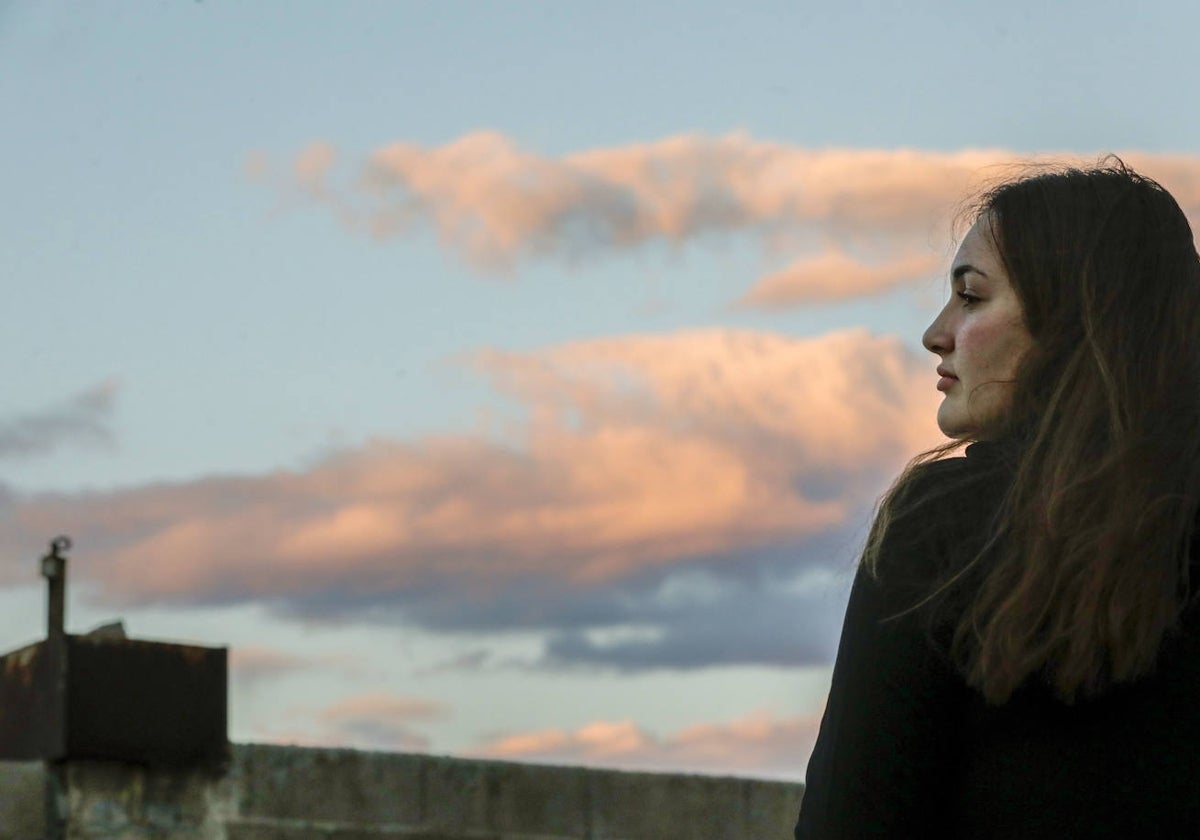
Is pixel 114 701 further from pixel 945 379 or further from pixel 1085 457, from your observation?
pixel 1085 457

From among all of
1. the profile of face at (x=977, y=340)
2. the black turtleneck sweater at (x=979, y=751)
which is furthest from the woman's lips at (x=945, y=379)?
the black turtleneck sweater at (x=979, y=751)

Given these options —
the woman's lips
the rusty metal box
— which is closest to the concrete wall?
the rusty metal box

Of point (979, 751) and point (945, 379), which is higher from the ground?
point (945, 379)

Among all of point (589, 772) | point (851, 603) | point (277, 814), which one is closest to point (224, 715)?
point (277, 814)

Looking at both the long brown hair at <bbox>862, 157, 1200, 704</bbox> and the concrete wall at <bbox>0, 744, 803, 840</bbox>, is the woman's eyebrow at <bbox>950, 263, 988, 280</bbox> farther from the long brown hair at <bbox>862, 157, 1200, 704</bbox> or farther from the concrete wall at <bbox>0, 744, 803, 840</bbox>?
the concrete wall at <bbox>0, 744, 803, 840</bbox>

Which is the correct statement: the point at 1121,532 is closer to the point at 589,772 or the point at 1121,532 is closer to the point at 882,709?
the point at 882,709

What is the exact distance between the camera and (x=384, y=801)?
19.6 feet

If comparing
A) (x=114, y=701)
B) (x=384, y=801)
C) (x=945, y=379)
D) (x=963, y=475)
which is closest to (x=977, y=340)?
(x=945, y=379)

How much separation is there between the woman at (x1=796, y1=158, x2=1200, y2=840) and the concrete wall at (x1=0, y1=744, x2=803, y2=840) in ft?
13.8

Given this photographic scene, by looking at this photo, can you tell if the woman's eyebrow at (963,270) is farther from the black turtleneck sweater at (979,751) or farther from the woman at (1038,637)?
the black turtleneck sweater at (979,751)

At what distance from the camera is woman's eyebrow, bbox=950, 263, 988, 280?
1.95m

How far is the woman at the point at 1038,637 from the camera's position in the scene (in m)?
1.72

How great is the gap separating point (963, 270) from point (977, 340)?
8cm

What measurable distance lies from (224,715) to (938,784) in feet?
14.3
